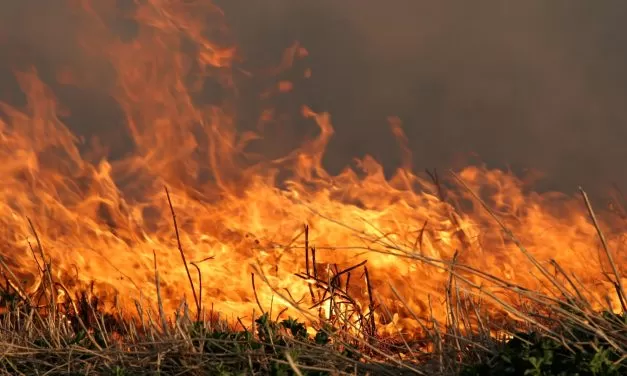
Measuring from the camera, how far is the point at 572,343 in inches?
158

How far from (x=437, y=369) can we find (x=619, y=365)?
Answer: 1085 millimetres

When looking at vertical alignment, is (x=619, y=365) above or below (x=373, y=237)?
below

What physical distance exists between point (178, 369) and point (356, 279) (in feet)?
10.1

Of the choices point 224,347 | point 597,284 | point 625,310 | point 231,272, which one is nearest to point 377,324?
point 231,272

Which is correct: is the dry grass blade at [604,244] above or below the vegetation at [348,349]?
above

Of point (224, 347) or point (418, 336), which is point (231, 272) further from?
point (224, 347)

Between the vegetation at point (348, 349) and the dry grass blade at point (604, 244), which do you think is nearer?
the dry grass blade at point (604, 244)

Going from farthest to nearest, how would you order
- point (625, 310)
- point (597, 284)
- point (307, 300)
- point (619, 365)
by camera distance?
point (307, 300) < point (597, 284) < point (625, 310) < point (619, 365)

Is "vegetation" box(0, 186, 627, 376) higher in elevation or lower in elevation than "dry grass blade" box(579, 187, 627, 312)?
lower

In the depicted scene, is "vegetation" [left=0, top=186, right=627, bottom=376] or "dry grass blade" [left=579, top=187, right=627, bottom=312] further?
"vegetation" [left=0, top=186, right=627, bottom=376]

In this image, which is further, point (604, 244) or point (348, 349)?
point (348, 349)

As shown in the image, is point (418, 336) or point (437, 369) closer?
point (437, 369)

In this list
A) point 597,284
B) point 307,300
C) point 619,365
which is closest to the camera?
point 619,365

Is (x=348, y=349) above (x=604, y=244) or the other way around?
the other way around
